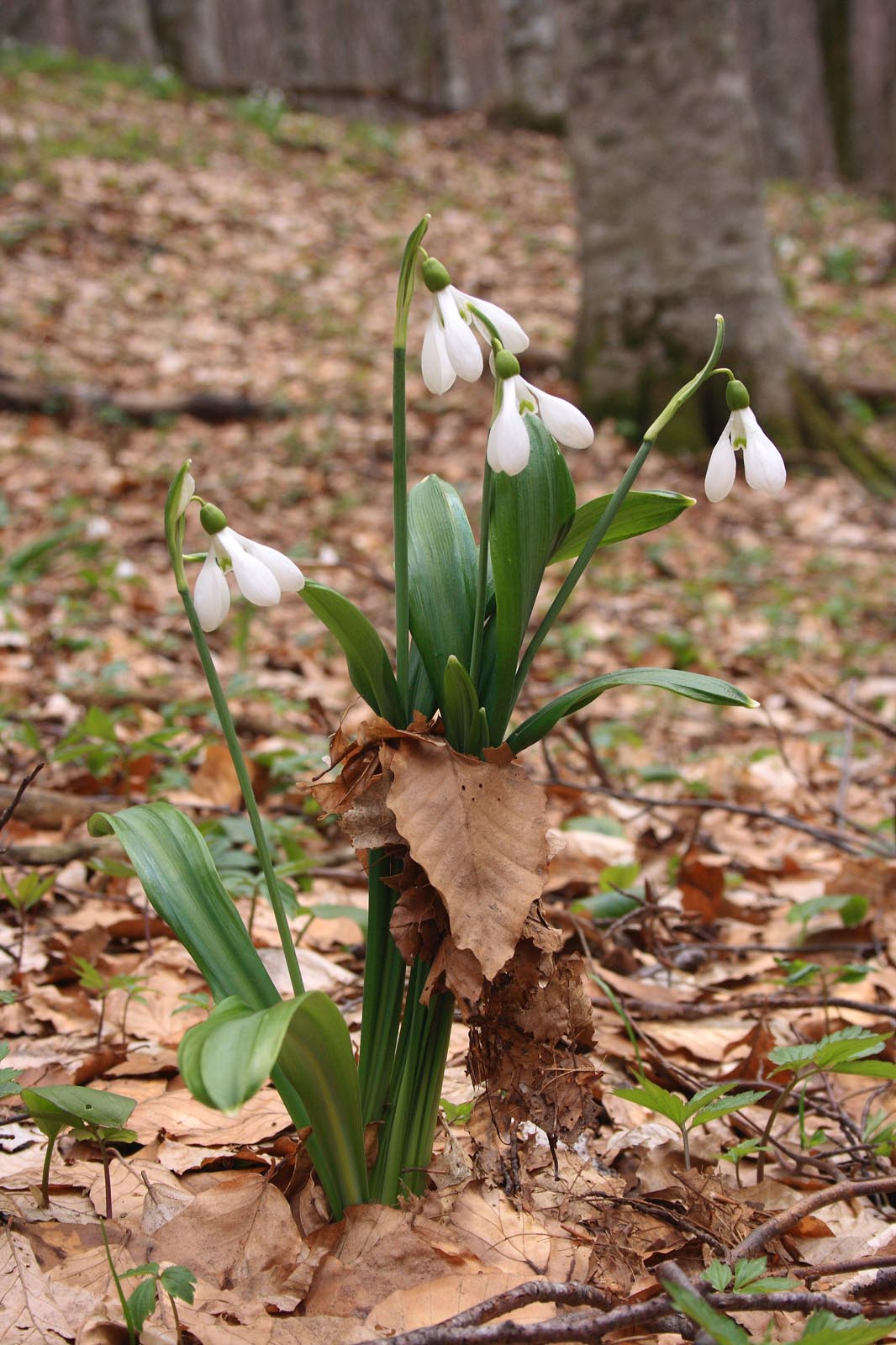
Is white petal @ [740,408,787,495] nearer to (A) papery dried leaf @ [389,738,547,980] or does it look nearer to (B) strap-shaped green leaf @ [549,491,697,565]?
(B) strap-shaped green leaf @ [549,491,697,565]

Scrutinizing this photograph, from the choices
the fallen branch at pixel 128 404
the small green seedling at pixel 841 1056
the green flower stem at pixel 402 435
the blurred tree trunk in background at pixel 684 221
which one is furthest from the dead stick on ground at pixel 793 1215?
the fallen branch at pixel 128 404

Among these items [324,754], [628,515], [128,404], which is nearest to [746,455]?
[628,515]

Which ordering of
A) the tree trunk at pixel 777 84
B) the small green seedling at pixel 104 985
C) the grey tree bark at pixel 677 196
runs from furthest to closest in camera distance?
the tree trunk at pixel 777 84, the grey tree bark at pixel 677 196, the small green seedling at pixel 104 985

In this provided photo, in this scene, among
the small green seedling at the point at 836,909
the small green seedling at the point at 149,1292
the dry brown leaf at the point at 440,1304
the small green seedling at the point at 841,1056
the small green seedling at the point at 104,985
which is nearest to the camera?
the small green seedling at the point at 149,1292

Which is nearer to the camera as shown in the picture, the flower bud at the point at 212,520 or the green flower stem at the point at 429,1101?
the flower bud at the point at 212,520

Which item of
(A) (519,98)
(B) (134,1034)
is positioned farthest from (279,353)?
(A) (519,98)

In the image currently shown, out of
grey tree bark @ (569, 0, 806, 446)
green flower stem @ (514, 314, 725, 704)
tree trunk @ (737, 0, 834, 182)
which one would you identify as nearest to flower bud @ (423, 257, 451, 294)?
green flower stem @ (514, 314, 725, 704)

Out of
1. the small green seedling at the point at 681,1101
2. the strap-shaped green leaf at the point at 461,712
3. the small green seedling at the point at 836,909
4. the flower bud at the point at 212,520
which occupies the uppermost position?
the flower bud at the point at 212,520

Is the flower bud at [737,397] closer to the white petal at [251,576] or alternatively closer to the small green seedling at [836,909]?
the white petal at [251,576]
